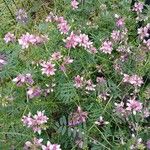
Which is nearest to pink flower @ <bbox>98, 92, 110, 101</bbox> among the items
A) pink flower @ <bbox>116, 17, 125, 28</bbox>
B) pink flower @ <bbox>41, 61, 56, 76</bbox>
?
pink flower @ <bbox>41, 61, 56, 76</bbox>

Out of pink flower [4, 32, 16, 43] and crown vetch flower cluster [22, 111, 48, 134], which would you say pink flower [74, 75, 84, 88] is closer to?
crown vetch flower cluster [22, 111, 48, 134]

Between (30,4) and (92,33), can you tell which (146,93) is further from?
(30,4)

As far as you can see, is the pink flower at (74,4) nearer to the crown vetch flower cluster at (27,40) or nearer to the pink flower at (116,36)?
the pink flower at (116,36)

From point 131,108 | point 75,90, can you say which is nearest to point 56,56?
point 75,90

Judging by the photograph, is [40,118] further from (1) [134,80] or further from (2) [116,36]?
(2) [116,36]

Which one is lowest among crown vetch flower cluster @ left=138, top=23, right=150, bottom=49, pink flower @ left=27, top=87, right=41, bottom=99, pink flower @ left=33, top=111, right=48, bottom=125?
crown vetch flower cluster @ left=138, top=23, right=150, bottom=49

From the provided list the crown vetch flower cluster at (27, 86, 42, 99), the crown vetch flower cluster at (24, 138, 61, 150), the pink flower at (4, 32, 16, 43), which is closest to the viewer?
the crown vetch flower cluster at (24, 138, 61, 150)

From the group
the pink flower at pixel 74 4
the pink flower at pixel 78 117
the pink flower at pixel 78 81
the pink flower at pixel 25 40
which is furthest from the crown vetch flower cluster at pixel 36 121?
the pink flower at pixel 74 4
